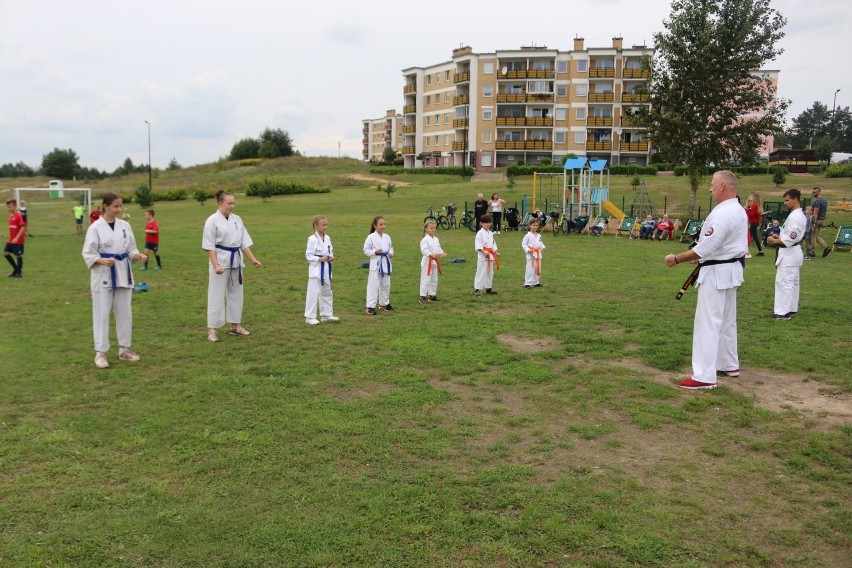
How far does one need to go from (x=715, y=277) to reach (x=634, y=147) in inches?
2835

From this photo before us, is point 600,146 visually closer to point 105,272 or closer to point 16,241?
point 16,241

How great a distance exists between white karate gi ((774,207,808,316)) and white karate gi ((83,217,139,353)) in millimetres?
10072

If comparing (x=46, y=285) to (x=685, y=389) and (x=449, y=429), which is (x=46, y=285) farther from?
(x=685, y=389)

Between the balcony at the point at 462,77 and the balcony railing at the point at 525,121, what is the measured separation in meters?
6.69

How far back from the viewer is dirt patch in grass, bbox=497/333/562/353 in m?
9.56

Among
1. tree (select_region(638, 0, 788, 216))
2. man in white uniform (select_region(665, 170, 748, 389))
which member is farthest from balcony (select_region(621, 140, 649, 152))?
man in white uniform (select_region(665, 170, 748, 389))

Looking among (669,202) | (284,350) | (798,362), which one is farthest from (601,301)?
(669,202)

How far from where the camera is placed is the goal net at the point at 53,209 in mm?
33562

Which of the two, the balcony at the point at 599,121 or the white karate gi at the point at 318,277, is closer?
the white karate gi at the point at 318,277

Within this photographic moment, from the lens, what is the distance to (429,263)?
13.1m

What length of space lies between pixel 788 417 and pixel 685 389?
114 centimetres

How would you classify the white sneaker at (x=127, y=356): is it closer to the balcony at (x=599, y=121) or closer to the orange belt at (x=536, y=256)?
the orange belt at (x=536, y=256)

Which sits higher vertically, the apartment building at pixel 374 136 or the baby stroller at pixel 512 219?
the apartment building at pixel 374 136

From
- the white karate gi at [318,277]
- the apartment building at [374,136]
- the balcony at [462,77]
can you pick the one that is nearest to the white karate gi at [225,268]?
the white karate gi at [318,277]
